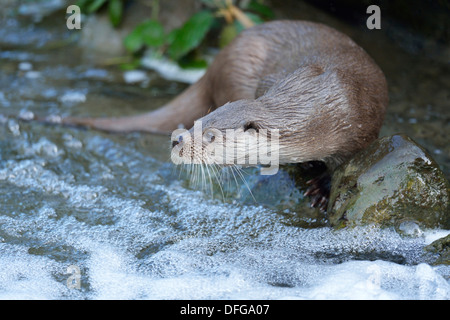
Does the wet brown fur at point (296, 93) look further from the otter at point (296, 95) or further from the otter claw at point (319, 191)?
the otter claw at point (319, 191)

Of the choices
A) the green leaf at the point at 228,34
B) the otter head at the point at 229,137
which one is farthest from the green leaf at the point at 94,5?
the otter head at the point at 229,137

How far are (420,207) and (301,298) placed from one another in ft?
2.03

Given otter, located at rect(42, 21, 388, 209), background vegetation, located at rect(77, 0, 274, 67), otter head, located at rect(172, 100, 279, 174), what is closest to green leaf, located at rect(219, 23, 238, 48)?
background vegetation, located at rect(77, 0, 274, 67)

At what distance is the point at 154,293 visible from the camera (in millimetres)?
1963

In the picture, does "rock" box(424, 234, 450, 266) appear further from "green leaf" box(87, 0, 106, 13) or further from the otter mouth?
"green leaf" box(87, 0, 106, 13)

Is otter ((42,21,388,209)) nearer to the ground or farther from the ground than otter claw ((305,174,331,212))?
farther from the ground

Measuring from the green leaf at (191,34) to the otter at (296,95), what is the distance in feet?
2.61

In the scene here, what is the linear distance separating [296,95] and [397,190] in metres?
0.51

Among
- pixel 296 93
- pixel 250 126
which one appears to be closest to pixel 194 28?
pixel 296 93

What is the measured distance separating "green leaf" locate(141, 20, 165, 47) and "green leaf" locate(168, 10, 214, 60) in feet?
0.51

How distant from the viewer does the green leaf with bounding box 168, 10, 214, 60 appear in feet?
12.3

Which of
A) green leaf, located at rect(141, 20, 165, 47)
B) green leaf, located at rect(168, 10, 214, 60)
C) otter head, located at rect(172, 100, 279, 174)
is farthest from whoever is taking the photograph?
green leaf, located at rect(141, 20, 165, 47)

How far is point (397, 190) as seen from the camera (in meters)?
2.18
